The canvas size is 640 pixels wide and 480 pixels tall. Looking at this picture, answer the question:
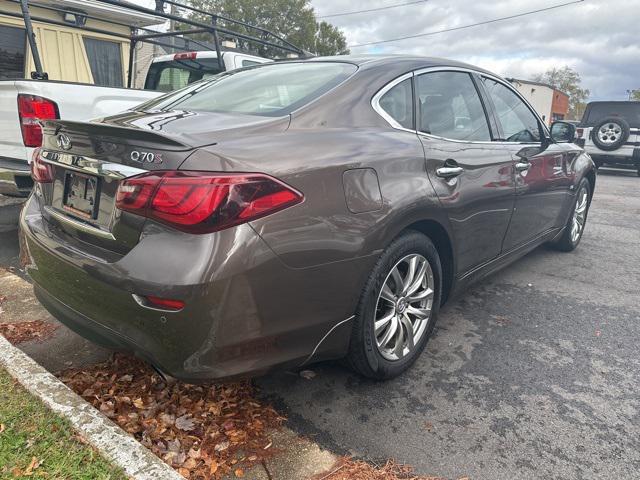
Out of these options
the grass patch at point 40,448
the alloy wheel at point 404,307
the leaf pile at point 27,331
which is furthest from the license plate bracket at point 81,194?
the alloy wheel at point 404,307

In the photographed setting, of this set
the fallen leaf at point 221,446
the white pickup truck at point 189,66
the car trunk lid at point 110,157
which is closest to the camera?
the car trunk lid at point 110,157

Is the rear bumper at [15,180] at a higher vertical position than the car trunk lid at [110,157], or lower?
lower

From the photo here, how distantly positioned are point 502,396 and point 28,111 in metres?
4.07

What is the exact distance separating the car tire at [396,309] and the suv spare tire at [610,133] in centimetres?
1125

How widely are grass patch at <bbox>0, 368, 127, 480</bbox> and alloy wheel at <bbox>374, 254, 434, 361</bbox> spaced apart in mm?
1315

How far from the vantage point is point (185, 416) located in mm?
2301

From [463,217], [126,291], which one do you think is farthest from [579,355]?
[126,291]

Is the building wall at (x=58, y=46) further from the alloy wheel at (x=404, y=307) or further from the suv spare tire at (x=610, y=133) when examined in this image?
the suv spare tire at (x=610, y=133)

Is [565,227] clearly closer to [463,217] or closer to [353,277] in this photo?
[463,217]

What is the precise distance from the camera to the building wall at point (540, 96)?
29.8 meters

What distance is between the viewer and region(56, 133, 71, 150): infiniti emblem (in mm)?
2182

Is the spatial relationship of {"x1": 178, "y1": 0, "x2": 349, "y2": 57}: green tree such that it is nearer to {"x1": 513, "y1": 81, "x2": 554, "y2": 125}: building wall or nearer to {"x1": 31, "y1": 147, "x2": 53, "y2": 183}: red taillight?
{"x1": 513, "y1": 81, "x2": 554, "y2": 125}: building wall

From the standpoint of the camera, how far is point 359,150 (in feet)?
7.32

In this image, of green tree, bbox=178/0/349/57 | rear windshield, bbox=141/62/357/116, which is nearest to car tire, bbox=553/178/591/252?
rear windshield, bbox=141/62/357/116
